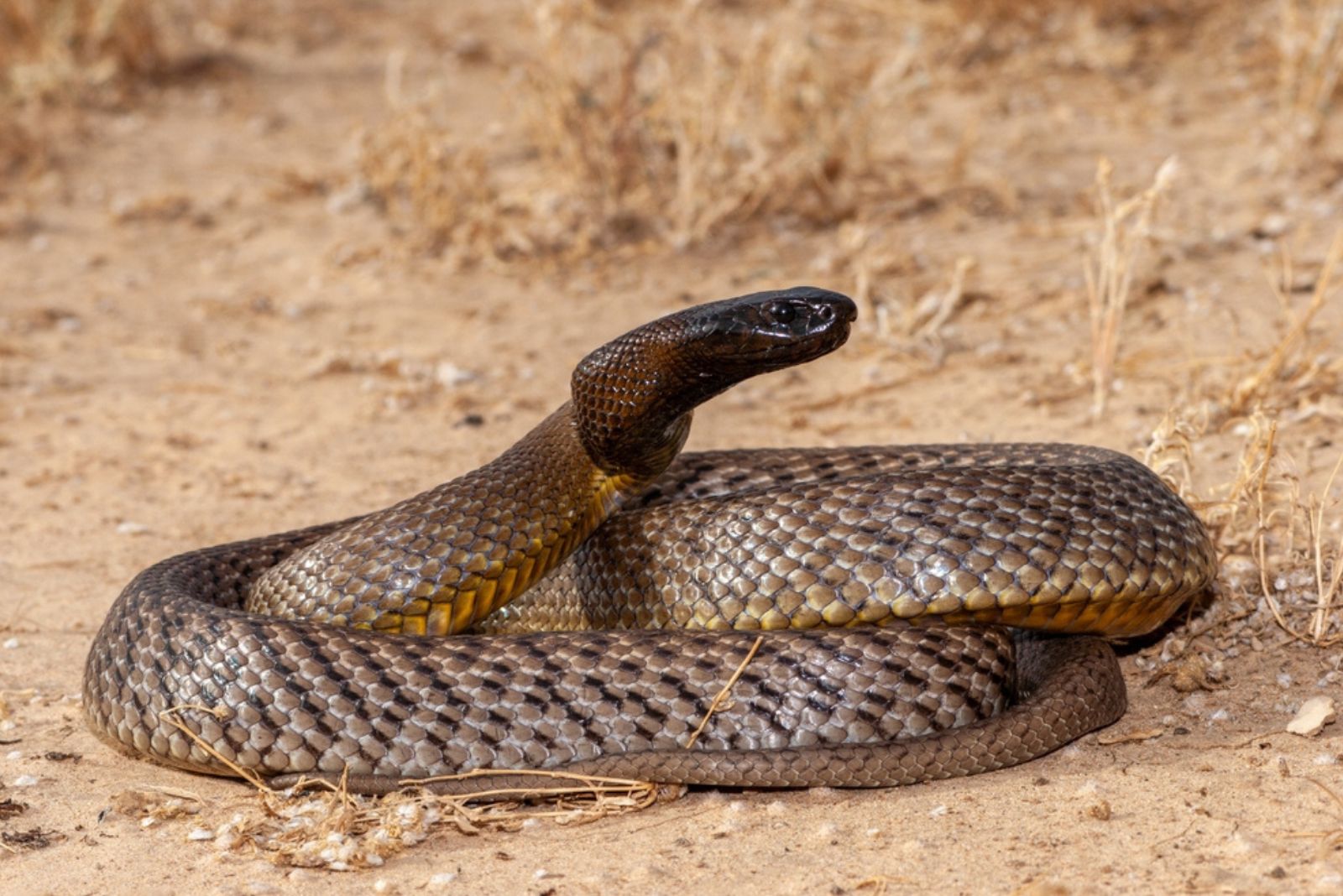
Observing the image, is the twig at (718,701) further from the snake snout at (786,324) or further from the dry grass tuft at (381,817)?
the snake snout at (786,324)

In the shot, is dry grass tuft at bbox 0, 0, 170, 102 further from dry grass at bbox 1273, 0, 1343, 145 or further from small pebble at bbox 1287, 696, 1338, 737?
small pebble at bbox 1287, 696, 1338, 737

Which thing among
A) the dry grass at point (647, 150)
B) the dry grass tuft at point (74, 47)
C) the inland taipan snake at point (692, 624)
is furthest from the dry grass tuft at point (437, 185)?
the inland taipan snake at point (692, 624)

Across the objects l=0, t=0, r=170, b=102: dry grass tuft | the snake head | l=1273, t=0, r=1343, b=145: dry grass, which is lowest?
the snake head

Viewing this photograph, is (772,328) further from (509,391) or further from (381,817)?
(509,391)

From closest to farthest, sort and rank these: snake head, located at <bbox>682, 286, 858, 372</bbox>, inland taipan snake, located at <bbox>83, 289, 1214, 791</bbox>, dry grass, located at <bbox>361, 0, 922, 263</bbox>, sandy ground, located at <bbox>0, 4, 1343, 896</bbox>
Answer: sandy ground, located at <bbox>0, 4, 1343, 896</bbox> < inland taipan snake, located at <bbox>83, 289, 1214, 791</bbox> < snake head, located at <bbox>682, 286, 858, 372</bbox> < dry grass, located at <bbox>361, 0, 922, 263</bbox>

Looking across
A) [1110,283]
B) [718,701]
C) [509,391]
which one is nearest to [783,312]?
[718,701]

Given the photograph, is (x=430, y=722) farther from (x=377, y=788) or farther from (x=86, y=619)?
(x=86, y=619)

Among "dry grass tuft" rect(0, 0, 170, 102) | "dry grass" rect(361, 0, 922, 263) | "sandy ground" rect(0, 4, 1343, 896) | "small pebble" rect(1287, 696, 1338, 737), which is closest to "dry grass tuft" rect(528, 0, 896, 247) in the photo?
"dry grass" rect(361, 0, 922, 263)
